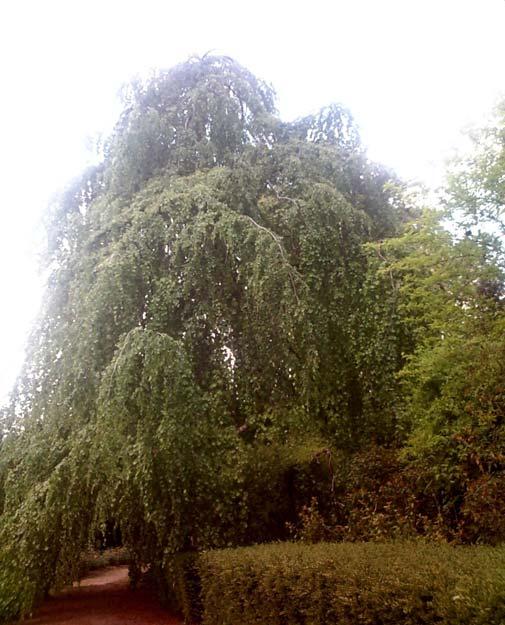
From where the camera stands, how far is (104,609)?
9.66 meters

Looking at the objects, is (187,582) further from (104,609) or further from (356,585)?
(356,585)

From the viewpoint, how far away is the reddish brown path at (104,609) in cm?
859

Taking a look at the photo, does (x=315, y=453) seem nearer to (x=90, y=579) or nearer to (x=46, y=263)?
(x=46, y=263)

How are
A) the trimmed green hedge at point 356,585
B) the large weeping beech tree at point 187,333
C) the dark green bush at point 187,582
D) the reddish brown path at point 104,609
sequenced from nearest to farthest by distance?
1. the trimmed green hedge at point 356,585
2. the large weeping beech tree at point 187,333
3. the dark green bush at point 187,582
4. the reddish brown path at point 104,609

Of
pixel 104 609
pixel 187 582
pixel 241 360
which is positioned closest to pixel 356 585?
pixel 187 582

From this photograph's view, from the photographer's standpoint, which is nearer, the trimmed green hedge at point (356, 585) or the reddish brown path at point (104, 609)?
the trimmed green hedge at point (356, 585)

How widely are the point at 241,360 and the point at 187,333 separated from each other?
802 millimetres

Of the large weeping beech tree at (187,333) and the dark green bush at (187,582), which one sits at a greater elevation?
the large weeping beech tree at (187,333)

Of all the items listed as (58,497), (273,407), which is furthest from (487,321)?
(58,497)

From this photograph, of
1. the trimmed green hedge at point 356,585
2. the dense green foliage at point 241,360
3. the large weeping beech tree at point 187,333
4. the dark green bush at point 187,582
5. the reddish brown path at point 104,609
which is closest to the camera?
the trimmed green hedge at point 356,585

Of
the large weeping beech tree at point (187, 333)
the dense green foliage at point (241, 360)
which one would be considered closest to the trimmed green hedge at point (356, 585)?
the dense green foliage at point (241, 360)

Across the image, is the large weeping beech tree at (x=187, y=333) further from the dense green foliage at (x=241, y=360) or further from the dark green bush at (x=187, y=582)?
the dark green bush at (x=187, y=582)

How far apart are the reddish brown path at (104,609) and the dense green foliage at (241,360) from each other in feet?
2.10

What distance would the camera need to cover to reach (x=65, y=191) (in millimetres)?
9875
